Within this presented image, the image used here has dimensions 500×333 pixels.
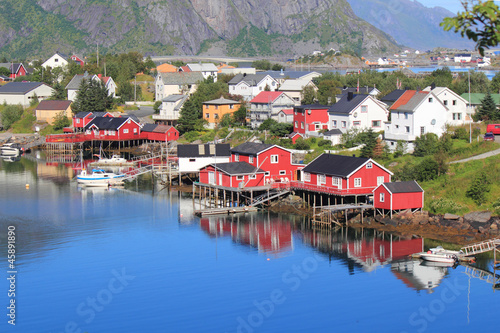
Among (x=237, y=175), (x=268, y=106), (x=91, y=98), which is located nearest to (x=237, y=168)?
(x=237, y=175)

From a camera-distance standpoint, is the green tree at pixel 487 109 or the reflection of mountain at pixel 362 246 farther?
the green tree at pixel 487 109

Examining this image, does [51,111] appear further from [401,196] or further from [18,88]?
[401,196]

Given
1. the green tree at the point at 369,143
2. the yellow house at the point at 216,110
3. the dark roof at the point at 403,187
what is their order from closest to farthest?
the dark roof at the point at 403,187 < the green tree at the point at 369,143 < the yellow house at the point at 216,110

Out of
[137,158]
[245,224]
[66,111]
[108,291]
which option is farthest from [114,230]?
[66,111]

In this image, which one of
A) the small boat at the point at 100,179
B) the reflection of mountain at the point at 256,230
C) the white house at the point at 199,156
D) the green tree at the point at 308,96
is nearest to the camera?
the reflection of mountain at the point at 256,230

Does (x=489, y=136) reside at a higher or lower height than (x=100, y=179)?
higher

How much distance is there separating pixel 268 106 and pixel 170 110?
15.9m

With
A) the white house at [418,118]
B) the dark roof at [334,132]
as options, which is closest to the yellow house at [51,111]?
the dark roof at [334,132]

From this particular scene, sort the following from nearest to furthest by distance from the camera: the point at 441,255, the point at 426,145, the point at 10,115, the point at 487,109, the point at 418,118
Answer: the point at 441,255 → the point at 426,145 → the point at 418,118 → the point at 487,109 → the point at 10,115

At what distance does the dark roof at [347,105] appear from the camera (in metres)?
61.0

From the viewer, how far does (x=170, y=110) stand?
83250 millimetres

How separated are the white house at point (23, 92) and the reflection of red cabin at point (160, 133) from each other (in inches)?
1034

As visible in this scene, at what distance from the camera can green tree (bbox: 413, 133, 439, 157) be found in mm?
50528

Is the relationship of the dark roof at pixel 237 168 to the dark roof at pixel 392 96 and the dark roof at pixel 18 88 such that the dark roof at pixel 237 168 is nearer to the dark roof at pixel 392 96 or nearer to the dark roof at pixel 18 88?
the dark roof at pixel 392 96
